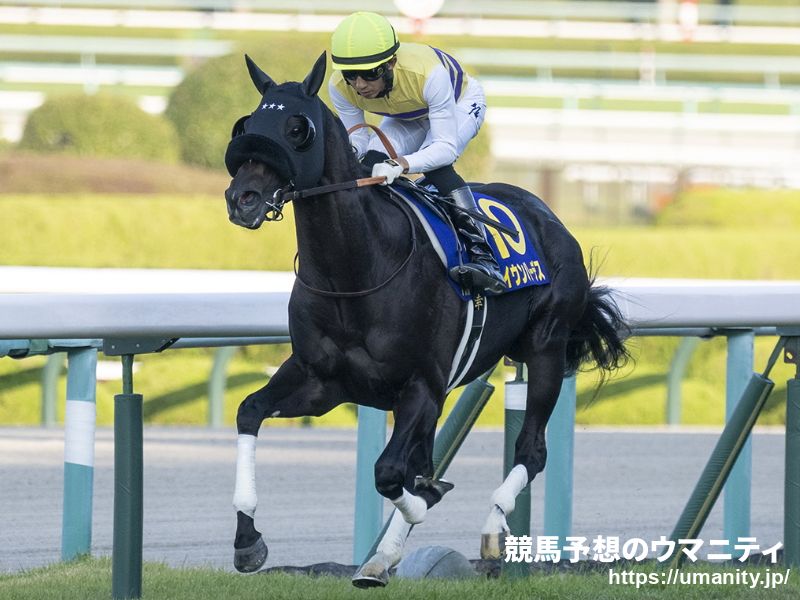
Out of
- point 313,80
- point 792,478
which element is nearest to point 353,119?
point 313,80

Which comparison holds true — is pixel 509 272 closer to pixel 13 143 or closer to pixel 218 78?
pixel 218 78

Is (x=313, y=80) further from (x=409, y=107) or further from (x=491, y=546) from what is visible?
(x=491, y=546)

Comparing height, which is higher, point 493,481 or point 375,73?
point 375,73

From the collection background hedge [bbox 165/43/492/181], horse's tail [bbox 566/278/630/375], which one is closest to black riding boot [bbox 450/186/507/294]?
horse's tail [bbox 566/278/630/375]

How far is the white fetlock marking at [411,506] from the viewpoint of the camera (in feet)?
12.5

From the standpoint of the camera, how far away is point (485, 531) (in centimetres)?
405

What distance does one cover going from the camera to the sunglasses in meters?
4.01

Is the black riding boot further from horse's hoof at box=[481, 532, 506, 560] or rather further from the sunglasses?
horse's hoof at box=[481, 532, 506, 560]

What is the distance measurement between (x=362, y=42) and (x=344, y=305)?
706mm

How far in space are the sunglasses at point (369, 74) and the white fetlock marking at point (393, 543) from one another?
1180mm

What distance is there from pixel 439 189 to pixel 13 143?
16788 millimetres

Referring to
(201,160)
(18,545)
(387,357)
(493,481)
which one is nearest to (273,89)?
(387,357)

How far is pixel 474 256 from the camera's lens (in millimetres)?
4160

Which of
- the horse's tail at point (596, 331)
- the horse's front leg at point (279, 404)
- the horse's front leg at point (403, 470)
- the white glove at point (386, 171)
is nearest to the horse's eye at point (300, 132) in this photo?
the white glove at point (386, 171)
